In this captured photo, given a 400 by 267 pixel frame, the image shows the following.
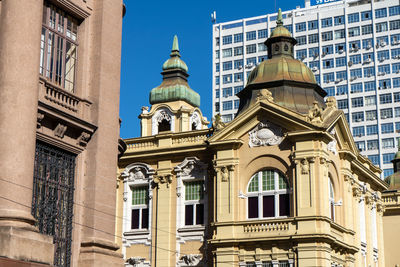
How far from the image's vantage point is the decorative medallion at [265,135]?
38.6 m

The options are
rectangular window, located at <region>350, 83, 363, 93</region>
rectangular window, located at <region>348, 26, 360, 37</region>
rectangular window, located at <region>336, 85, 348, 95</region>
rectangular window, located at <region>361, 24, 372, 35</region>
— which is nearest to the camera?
rectangular window, located at <region>350, 83, 363, 93</region>

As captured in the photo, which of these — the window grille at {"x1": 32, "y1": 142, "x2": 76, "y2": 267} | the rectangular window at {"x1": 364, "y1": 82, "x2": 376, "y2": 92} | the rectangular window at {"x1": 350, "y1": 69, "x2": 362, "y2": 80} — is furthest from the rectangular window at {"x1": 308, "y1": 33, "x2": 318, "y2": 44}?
the window grille at {"x1": 32, "y1": 142, "x2": 76, "y2": 267}

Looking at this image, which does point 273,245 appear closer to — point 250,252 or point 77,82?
point 250,252

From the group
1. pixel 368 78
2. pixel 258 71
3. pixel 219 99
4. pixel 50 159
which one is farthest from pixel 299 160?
pixel 219 99

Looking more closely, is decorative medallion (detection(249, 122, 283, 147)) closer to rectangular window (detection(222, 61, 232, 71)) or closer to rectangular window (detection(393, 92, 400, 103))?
rectangular window (detection(393, 92, 400, 103))

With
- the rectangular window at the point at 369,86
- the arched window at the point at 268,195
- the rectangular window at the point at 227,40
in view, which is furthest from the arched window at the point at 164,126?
the rectangular window at the point at 227,40

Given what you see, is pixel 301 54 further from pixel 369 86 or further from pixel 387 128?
pixel 387 128

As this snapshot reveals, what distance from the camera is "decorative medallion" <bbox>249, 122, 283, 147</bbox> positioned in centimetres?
3856

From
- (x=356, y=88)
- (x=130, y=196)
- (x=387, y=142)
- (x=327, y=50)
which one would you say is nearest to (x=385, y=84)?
(x=356, y=88)

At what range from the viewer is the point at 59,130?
20.0 meters

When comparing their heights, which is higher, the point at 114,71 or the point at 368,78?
the point at 368,78

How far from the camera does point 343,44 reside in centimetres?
11212

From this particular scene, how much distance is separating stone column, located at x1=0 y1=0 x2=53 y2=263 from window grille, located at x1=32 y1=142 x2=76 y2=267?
1.44m

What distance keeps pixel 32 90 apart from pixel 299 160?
2125 centimetres
